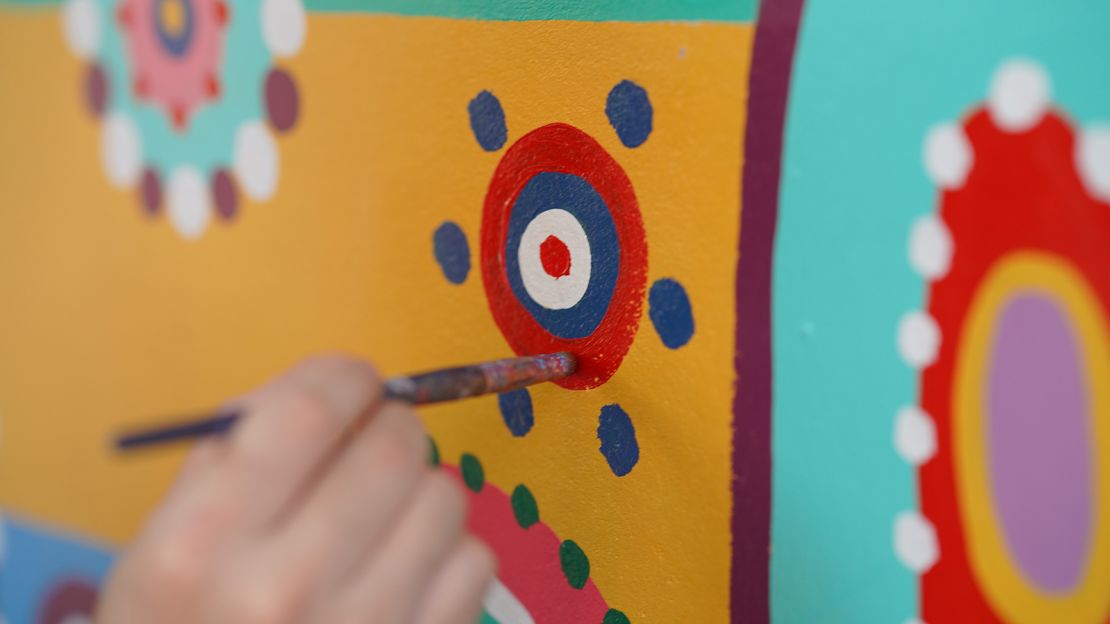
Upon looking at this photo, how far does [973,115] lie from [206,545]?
1.07 ft

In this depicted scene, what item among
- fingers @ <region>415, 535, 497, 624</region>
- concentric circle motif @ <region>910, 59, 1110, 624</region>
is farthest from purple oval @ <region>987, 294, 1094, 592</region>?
fingers @ <region>415, 535, 497, 624</region>

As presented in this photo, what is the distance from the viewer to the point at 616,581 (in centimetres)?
56

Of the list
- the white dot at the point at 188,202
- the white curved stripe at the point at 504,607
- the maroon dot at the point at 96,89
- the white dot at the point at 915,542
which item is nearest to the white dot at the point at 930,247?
the white dot at the point at 915,542

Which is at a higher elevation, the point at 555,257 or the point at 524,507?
the point at 555,257

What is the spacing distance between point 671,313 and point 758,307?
0.16ft

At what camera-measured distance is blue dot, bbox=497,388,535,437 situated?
1.93 ft

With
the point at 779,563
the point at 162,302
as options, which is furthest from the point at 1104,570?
the point at 162,302

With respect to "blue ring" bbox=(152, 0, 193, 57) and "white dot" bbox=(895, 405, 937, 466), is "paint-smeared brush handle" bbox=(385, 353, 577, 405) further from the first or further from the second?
"blue ring" bbox=(152, 0, 193, 57)

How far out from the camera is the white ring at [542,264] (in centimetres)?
55

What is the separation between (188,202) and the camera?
81 cm

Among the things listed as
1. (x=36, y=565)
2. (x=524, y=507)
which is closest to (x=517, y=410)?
(x=524, y=507)

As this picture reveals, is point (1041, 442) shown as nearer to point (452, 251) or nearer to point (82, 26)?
point (452, 251)

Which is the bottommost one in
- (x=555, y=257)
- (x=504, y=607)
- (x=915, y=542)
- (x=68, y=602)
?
(x=68, y=602)

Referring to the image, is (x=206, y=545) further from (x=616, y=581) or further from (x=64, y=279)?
(x=64, y=279)
